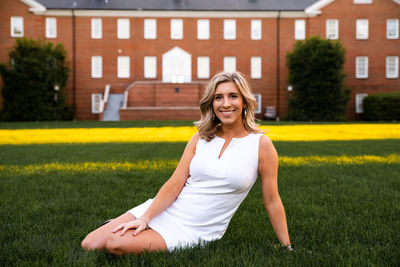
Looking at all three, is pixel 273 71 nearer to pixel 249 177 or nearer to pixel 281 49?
pixel 281 49

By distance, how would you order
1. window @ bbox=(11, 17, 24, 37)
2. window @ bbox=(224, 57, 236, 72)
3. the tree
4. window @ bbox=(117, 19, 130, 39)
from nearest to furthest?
the tree
window @ bbox=(11, 17, 24, 37)
window @ bbox=(117, 19, 130, 39)
window @ bbox=(224, 57, 236, 72)

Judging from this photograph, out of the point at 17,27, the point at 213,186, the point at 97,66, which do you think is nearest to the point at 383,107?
the point at 97,66

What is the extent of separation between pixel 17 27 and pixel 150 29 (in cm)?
1234

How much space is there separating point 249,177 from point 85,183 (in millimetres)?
3833

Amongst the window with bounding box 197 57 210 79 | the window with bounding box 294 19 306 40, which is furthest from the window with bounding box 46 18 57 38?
the window with bounding box 294 19 306 40

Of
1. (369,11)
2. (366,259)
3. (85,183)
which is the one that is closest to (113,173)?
(85,183)

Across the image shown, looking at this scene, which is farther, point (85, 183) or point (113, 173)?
point (113, 173)

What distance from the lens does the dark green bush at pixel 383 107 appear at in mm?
28969

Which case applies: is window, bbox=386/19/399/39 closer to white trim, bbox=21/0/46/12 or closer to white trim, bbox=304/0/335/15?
white trim, bbox=304/0/335/15

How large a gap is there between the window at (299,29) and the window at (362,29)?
513cm

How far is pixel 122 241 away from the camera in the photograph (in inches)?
107

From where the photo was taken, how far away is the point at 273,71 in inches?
1364

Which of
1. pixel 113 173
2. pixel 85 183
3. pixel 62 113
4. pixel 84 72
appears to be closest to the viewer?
pixel 85 183

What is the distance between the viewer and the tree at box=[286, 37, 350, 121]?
29.8 m
